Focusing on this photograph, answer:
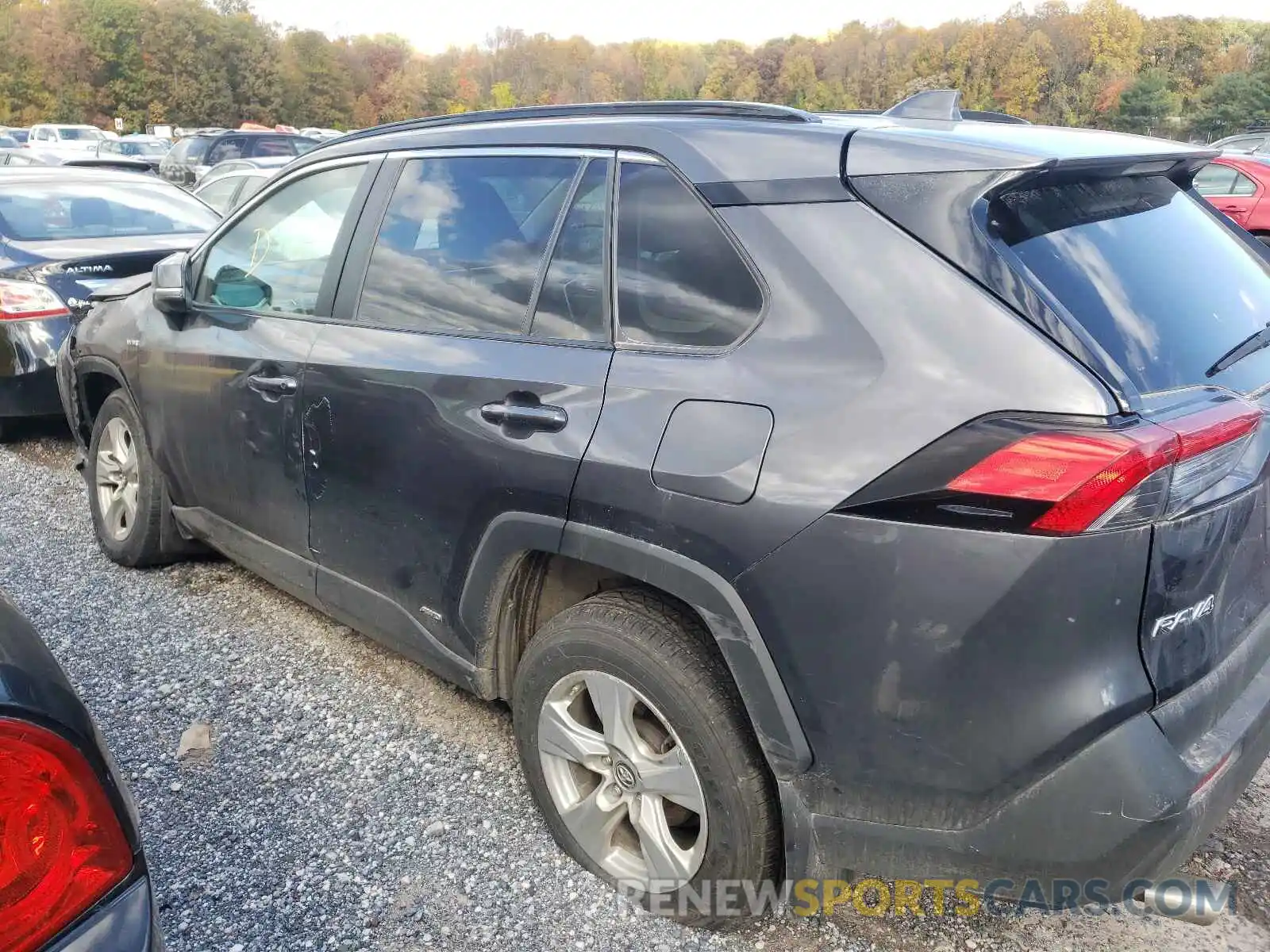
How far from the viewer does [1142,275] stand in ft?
6.55

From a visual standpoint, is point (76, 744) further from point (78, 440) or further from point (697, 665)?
point (78, 440)

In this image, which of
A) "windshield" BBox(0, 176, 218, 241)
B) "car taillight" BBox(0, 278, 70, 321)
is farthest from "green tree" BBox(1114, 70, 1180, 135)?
"car taillight" BBox(0, 278, 70, 321)

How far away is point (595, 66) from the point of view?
105750mm

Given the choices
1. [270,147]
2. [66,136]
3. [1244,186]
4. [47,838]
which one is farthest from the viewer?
[66,136]

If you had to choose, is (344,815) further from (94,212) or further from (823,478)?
(94,212)

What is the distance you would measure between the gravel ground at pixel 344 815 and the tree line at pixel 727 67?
59187mm

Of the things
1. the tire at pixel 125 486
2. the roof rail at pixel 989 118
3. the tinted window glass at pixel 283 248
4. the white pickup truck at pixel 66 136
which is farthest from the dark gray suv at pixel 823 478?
the white pickup truck at pixel 66 136

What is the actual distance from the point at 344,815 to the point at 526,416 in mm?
1267

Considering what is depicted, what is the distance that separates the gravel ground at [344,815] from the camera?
2.26 m

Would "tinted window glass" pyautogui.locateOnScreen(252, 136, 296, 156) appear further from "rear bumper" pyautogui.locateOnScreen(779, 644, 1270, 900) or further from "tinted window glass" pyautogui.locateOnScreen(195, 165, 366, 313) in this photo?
"rear bumper" pyautogui.locateOnScreen(779, 644, 1270, 900)

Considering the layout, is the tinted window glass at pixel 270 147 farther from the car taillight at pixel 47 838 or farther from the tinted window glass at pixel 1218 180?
the car taillight at pixel 47 838

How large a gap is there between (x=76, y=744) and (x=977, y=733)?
4.67 ft

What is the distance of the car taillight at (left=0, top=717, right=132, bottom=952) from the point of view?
1.20 metres

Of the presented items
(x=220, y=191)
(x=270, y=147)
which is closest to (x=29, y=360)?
(x=220, y=191)
